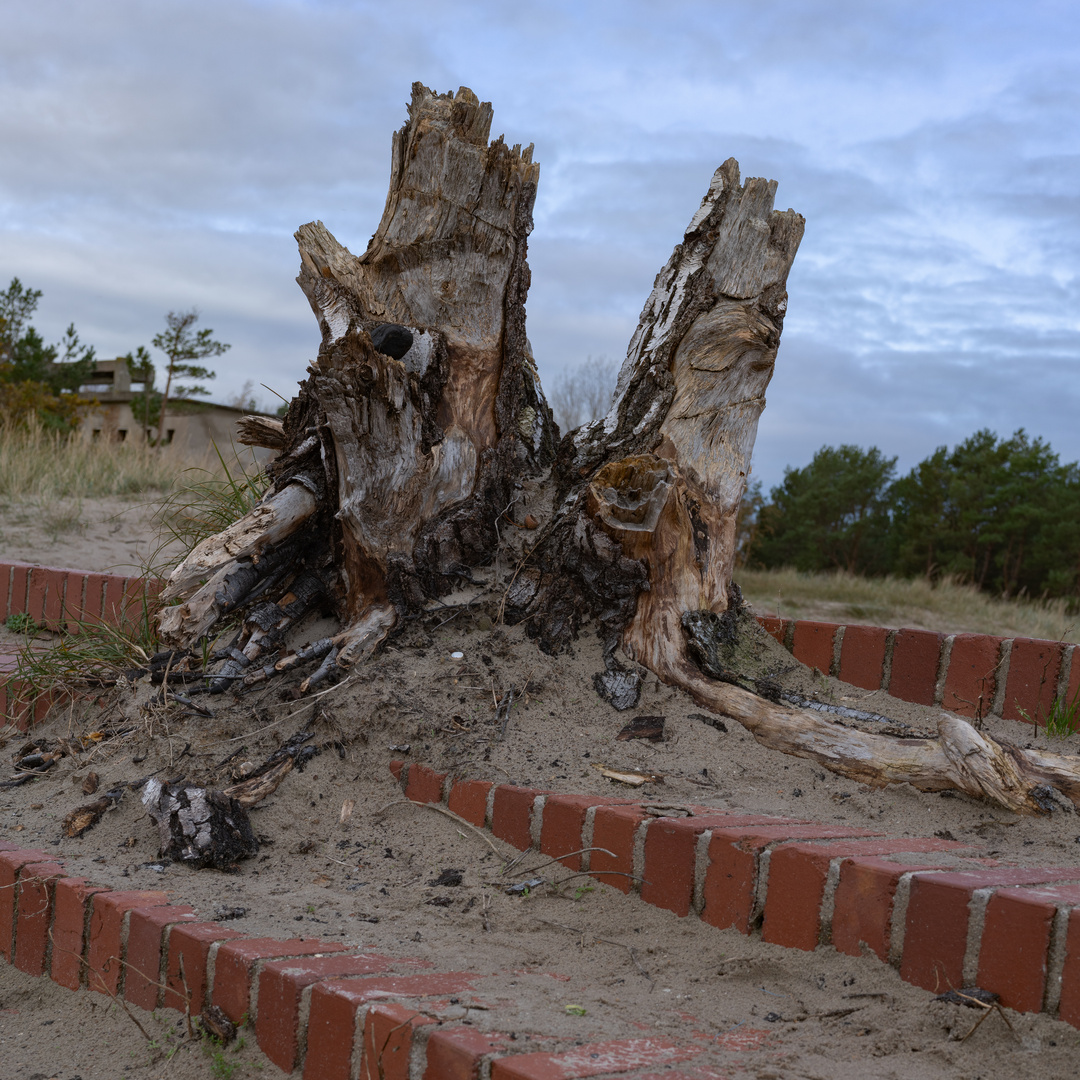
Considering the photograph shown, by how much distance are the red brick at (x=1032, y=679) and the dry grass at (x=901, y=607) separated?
348 centimetres

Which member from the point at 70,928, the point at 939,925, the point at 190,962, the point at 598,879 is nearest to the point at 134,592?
the point at 70,928

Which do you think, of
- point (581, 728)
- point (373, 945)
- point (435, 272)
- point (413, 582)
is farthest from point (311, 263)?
point (373, 945)

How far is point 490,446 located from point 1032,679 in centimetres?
192

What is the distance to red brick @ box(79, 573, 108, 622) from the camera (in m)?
4.11

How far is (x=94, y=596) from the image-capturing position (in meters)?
4.16

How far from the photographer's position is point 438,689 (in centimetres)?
249

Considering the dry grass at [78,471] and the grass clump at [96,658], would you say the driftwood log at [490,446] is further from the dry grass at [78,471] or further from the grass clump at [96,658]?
the dry grass at [78,471]

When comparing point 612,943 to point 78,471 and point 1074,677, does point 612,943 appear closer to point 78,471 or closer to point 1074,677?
point 1074,677

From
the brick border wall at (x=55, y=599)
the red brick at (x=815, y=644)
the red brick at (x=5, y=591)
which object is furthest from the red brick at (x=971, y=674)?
the red brick at (x=5, y=591)

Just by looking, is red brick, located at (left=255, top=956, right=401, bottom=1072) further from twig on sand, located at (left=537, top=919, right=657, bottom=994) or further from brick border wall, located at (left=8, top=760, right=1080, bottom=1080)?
twig on sand, located at (left=537, top=919, right=657, bottom=994)

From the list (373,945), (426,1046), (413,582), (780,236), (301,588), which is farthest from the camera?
(780,236)

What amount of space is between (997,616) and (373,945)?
7.64 meters

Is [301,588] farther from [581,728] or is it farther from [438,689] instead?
[581,728]

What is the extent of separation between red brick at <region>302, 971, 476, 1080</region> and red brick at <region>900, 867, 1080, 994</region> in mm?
708
